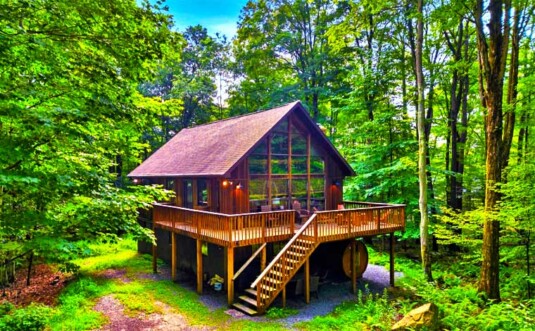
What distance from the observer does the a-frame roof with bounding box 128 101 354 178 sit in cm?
1242

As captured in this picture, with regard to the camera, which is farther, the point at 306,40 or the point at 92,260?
the point at 306,40

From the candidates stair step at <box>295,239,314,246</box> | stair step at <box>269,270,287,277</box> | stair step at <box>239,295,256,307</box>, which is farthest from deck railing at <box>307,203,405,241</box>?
stair step at <box>239,295,256,307</box>

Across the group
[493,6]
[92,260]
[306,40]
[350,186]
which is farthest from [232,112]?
[493,6]

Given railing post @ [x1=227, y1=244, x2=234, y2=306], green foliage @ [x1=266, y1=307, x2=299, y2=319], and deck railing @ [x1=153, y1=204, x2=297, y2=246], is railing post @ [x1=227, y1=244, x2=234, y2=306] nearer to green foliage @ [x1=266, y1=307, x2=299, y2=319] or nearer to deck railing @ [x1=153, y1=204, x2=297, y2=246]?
deck railing @ [x1=153, y1=204, x2=297, y2=246]

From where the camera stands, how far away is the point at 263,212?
10.9 m

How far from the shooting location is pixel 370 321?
8852mm

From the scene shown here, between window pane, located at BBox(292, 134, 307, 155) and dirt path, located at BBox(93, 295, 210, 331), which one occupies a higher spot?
window pane, located at BBox(292, 134, 307, 155)

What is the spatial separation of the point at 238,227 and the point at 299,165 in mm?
5300

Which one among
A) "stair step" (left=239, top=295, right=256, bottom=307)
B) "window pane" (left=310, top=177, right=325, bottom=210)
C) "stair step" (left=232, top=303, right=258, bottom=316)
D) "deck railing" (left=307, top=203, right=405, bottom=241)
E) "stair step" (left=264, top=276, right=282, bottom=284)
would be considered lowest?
"stair step" (left=232, top=303, right=258, bottom=316)

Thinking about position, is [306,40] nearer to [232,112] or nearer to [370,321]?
[232,112]

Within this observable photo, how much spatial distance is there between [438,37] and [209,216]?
642 inches

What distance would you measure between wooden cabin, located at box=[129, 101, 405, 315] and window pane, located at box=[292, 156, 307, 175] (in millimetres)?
45

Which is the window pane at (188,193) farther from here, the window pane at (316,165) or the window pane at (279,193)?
the window pane at (316,165)

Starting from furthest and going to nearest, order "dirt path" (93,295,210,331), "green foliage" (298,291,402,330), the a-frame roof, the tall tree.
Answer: the a-frame roof
"dirt path" (93,295,210,331)
"green foliage" (298,291,402,330)
the tall tree
